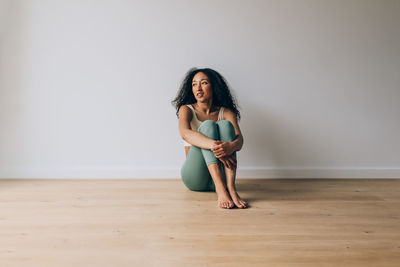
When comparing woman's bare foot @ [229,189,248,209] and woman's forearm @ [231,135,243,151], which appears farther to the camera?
woman's forearm @ [231,135,243,151]

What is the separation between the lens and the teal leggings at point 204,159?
206 cm

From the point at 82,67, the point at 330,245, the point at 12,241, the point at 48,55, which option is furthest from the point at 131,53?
the point at 330,245

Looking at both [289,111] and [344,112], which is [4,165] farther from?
[344,112]

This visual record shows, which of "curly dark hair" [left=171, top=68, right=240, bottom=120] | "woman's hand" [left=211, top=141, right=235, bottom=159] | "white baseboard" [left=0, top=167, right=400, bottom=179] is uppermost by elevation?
"curly dark hair" [left=171, top=68, right=240, bottom=120]

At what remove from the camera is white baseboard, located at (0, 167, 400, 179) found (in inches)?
107

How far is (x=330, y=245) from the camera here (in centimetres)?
136

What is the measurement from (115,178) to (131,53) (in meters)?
0.99

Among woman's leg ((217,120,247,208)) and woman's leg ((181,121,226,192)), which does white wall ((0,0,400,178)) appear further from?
woman's leg ((217,120,247,208))

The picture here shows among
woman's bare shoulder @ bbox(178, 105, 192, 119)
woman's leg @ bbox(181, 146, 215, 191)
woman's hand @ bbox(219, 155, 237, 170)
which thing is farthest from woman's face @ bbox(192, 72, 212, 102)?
woman's hand @ bbox(219, 155, 237, 170)

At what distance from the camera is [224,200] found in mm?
1923

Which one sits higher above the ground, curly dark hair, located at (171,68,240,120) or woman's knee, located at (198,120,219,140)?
curly dark hair, located at (171,68,240,120)

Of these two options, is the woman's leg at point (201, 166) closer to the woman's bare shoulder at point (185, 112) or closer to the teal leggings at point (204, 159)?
the teal leggings at point (204, 159)

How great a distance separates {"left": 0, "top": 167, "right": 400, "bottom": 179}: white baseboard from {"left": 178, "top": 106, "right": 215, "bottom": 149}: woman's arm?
0.59 m

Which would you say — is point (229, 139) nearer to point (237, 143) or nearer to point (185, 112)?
point (237, 143)
